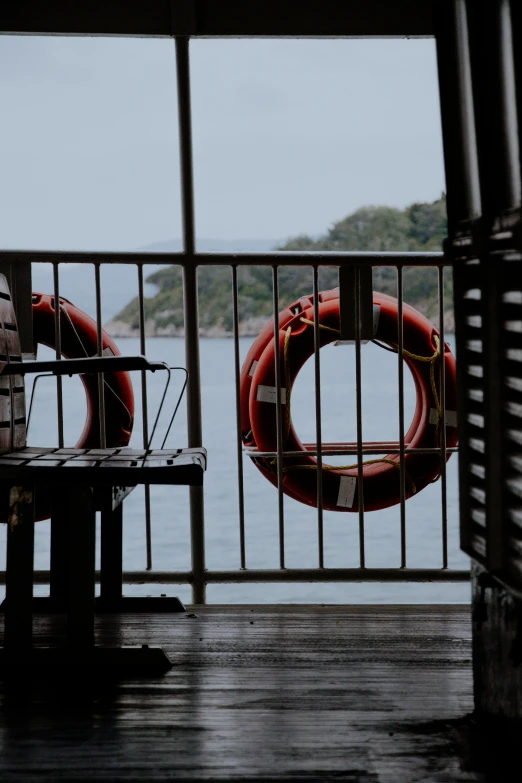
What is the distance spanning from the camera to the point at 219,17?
98.3 inches

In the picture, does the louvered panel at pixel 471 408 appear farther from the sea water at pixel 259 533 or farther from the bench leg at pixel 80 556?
the sea water at pixel 259 533

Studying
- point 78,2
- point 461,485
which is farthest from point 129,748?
point 78,2

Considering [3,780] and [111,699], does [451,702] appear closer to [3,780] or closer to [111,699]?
[111,699]

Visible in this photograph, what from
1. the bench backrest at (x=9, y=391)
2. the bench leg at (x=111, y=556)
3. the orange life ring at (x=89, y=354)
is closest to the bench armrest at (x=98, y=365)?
the bench backrest at (x=9, y=391)

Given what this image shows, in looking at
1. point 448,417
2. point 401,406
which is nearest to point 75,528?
point 401,406

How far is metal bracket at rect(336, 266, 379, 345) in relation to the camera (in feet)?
8.20

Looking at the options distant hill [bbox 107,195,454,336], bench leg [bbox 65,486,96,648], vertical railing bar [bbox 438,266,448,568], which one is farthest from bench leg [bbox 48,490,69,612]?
distant hill [bbox 107,195,454,336]

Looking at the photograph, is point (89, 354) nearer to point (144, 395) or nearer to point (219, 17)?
point (144, 395)

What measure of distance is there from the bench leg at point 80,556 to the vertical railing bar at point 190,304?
2.53 feet

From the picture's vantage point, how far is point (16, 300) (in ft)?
8.00

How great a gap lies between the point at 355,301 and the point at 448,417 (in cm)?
52

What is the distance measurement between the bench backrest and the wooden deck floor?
458 millimetres

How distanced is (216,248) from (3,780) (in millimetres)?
1580

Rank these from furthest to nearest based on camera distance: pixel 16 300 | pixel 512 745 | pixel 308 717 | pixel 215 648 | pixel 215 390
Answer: pixel 215 390 < pixel 16 300 < pixel 215 648 < pixel 308 717 < pixel 512 745
